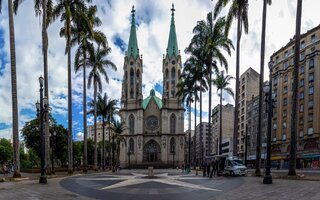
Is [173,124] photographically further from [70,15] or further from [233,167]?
[70,15]

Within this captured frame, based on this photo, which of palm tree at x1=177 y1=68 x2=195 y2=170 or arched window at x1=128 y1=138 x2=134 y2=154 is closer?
palm tree at x1=177 y1=68 x2=195 y2=170

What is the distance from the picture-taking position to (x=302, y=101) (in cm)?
6281

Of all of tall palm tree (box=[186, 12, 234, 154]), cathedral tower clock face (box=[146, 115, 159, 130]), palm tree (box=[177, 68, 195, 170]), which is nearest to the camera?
tall palm tree (box=[186, 12, 234, 154])

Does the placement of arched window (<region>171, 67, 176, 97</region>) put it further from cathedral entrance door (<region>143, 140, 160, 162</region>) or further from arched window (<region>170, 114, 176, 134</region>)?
cathedral entrance door (<region>143, 140, 160, 162</region>)

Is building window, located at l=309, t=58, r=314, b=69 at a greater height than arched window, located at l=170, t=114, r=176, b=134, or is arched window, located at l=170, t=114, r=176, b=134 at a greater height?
building window, located at l=309, t=58, r=314, b=69

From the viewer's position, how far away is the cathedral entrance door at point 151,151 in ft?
297

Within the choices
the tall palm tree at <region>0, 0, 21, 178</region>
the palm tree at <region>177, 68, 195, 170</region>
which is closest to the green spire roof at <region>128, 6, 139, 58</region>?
the palm tree at <region>177, 68, 195, 170</region>

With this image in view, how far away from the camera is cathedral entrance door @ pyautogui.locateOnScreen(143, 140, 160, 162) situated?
90625 mm

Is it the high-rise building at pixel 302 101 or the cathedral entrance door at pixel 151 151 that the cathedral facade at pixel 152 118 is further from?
the high-rise building at pixel 302 101

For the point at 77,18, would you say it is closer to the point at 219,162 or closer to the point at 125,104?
the point at 219,162

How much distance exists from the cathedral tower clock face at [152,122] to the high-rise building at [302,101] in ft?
115

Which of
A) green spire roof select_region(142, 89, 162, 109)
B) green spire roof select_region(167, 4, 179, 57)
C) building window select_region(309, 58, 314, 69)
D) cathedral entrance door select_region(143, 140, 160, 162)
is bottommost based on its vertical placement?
cathedral entrance door select_region(143, 140, 160, 162)

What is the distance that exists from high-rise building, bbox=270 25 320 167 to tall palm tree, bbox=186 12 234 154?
1854cm

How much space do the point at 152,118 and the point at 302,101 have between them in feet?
148
